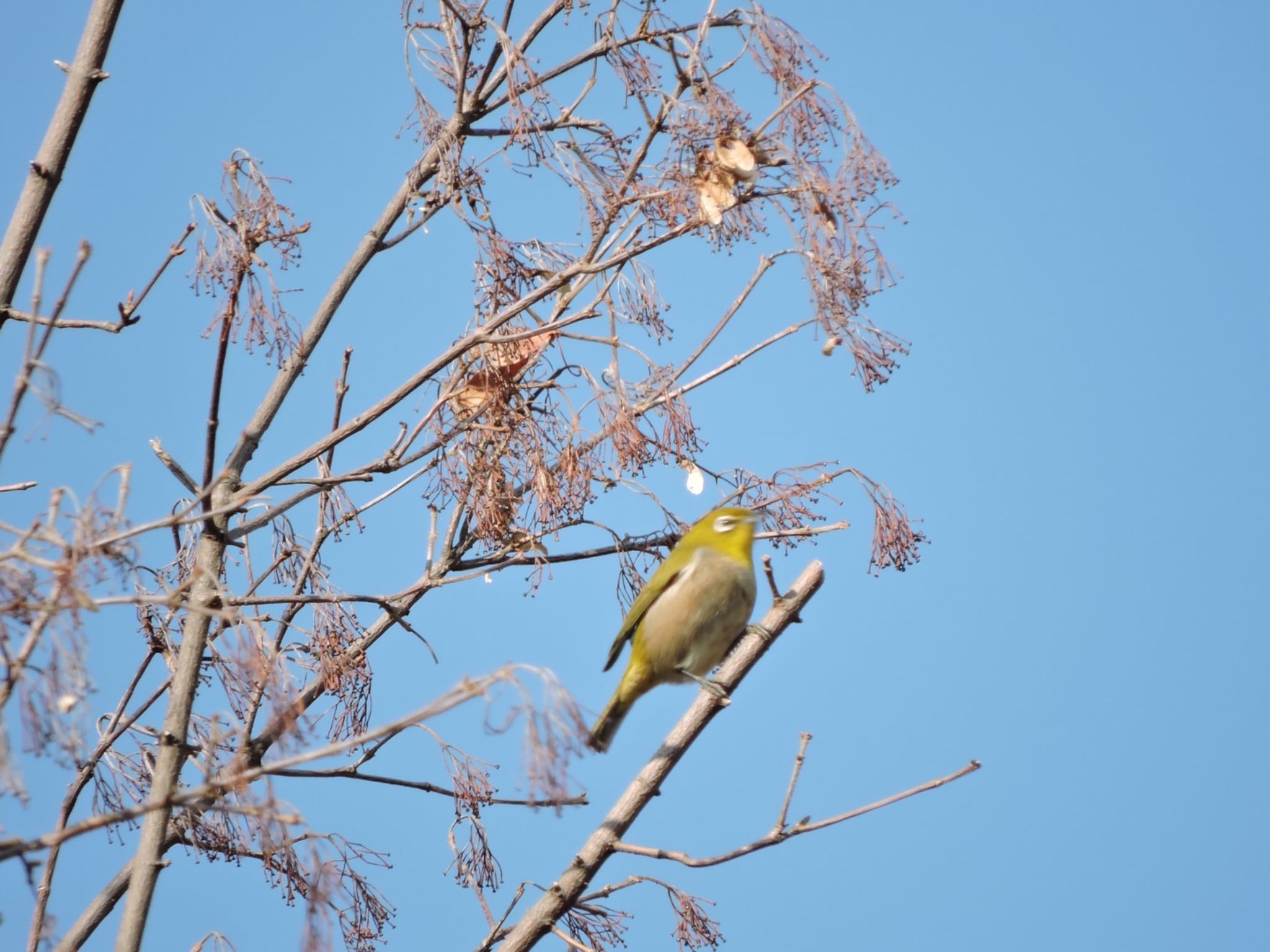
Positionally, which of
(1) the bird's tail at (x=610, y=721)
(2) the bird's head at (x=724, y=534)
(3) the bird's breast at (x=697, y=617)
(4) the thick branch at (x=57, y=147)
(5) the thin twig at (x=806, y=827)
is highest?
(4) the thick branch at (x=57, y=147)

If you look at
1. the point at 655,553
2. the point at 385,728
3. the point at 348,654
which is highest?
the point at 655,553

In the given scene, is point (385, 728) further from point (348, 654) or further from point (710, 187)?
point (710, 187)

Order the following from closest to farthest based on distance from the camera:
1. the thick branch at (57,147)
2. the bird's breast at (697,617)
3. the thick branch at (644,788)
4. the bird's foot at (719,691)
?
the thick branch at (57,147) → the thick branch at (644,788) → the bird's foot at (719,691) → the bird's breast at (697,617)

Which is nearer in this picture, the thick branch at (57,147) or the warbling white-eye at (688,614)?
the thick branch at (57,147)

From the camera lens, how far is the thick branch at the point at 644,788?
121 inches

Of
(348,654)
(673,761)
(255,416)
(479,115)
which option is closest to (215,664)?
(348,654)

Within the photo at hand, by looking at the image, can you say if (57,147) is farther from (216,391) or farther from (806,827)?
(806,827)

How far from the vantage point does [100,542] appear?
210cm

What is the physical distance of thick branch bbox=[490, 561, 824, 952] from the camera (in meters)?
3.09

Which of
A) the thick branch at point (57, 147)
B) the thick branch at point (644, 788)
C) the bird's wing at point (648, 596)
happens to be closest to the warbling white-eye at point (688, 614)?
the bird's wing at point (648, 596)

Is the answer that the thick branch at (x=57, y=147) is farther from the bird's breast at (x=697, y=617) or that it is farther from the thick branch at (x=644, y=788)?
the bird's breast at (x=697, y=617)

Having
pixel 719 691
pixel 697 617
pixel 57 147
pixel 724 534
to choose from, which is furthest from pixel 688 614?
pixel 57 147

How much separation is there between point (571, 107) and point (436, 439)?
100 centimetres

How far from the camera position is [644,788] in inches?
126
